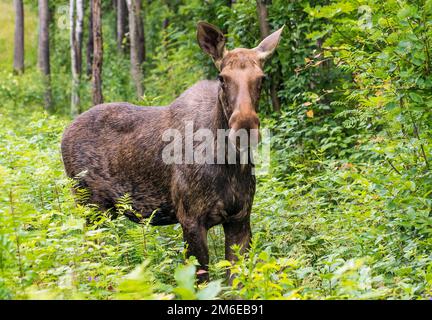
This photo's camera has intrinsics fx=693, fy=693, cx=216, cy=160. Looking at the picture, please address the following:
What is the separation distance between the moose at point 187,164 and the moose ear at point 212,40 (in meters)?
0.01

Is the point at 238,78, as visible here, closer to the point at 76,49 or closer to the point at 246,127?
the point at 246,127

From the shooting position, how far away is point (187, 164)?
755cm

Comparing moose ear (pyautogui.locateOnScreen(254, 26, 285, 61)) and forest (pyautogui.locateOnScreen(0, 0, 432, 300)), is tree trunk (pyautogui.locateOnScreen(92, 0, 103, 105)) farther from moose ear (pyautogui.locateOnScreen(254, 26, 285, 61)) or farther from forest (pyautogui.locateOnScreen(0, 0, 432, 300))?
moose ear (pyautogui.locateOnScreen(254, 26, 285, 61))

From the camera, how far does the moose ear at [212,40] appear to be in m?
7.48

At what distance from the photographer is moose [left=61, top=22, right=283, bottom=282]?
6.98 m

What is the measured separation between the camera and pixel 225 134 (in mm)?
7402

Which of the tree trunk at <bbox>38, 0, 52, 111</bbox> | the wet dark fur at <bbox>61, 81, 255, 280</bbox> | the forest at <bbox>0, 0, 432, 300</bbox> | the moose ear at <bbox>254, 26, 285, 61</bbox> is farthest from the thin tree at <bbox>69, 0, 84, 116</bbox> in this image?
the moose ear at <bbox>254, 26, 285, 61</bbox>

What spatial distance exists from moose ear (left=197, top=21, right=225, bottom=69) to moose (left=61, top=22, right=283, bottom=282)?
1 centimetres

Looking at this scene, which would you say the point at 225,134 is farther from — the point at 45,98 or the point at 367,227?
the point at 45,98

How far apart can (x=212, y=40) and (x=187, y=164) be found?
4.51ft

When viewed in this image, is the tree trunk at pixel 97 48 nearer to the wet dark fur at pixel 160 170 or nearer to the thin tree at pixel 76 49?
the thin tree at pixel 76 49

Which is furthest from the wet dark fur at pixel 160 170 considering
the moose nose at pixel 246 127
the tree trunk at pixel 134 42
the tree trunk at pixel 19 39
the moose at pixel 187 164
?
the tree trunk at pixel 19 39

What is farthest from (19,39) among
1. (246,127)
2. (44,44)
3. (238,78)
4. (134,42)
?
(246,127)
